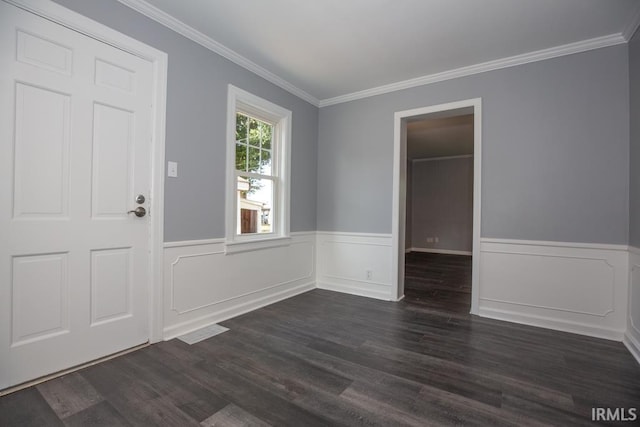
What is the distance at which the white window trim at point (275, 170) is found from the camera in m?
2.90

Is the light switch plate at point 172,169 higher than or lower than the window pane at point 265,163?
lower

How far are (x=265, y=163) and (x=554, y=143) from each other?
2.94 metres

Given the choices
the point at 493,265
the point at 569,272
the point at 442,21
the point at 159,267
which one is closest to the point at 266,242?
the point at 159,267

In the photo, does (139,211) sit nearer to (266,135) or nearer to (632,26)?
(266,135)

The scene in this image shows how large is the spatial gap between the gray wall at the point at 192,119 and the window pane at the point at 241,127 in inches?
11.6

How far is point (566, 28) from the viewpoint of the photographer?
2.45 metres

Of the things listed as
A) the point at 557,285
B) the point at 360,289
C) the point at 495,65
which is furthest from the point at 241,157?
the point at 557,285

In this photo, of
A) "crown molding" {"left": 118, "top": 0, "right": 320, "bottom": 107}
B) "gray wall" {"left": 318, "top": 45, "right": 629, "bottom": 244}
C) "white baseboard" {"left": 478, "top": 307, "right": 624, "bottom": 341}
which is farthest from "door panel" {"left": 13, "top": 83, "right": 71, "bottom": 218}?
"white baseboard" {"left": 478, "top": 307, "right": 624, "bottom": 341}

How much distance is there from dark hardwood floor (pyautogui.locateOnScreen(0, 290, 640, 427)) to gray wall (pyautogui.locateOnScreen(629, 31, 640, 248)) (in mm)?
981

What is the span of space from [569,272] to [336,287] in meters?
2.47

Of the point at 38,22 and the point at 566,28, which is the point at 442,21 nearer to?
the point at 566,28

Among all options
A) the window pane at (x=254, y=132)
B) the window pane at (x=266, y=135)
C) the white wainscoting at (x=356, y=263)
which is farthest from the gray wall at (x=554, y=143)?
the window pane at (x=254, y=132)

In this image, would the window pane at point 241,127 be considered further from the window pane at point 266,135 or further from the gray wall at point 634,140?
the gray wall at point 634,140

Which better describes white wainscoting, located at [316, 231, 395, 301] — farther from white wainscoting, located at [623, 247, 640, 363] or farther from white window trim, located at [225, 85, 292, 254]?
white wainscoting, located at [623, 247, 640, 363]
